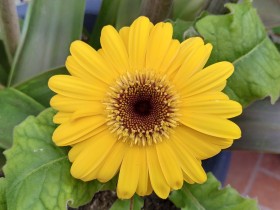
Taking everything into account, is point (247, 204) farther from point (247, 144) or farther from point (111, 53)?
point (111, 53)

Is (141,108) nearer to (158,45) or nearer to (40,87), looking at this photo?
(158,45)

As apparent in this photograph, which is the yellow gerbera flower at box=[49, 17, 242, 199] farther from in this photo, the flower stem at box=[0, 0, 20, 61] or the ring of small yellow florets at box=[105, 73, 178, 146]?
the flower stem at box=[0, 0, 20, 61]

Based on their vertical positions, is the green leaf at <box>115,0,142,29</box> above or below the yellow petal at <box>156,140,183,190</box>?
above

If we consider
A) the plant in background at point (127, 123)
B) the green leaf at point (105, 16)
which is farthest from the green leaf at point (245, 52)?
the green leaf at point (105, 16)


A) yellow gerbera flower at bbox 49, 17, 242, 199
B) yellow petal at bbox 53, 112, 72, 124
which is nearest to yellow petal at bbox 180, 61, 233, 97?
yellow gerbera flower at bbox 49, 17, 242, 199

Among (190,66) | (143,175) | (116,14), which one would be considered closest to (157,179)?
(143,175)

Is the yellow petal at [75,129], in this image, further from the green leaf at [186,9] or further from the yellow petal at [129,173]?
the green leaf at [186,9]
